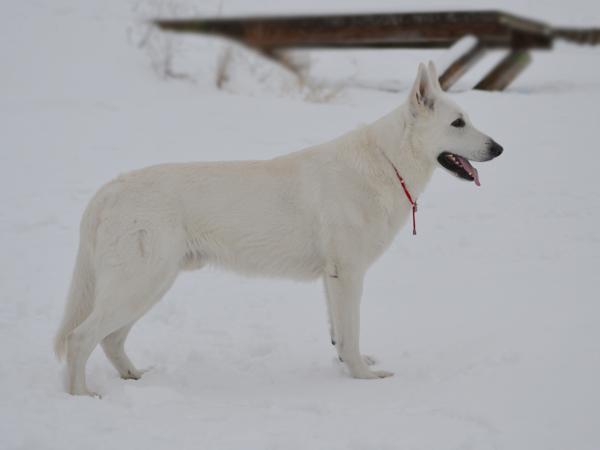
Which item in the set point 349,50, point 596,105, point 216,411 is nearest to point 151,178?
point 216,411

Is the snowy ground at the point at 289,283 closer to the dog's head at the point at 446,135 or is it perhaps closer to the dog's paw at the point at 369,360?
the dog's paw at the point at 369,360

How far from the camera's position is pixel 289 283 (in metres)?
5.92

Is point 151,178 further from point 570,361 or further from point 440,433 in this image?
point 570,361

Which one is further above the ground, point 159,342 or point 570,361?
point 570,361

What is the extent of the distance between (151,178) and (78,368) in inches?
47.0

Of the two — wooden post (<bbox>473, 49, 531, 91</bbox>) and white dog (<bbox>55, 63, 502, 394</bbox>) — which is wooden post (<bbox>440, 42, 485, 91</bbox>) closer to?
wooden post (<bbox>473, 49, 531, 91</bbox>)

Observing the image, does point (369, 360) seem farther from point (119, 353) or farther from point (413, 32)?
point (413, 32)

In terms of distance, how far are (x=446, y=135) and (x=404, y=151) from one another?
287 mm

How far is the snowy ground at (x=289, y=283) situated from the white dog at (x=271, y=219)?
0.43 m

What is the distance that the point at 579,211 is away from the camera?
6613mm

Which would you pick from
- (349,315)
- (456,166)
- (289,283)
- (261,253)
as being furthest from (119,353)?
(456,166)

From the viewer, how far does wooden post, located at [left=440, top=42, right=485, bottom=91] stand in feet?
31.2

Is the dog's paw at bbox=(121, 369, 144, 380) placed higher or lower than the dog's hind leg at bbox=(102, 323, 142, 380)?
lower

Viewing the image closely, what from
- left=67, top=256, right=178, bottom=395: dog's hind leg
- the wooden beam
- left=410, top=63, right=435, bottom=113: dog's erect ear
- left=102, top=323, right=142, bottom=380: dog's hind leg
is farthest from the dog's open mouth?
the wooden beam
